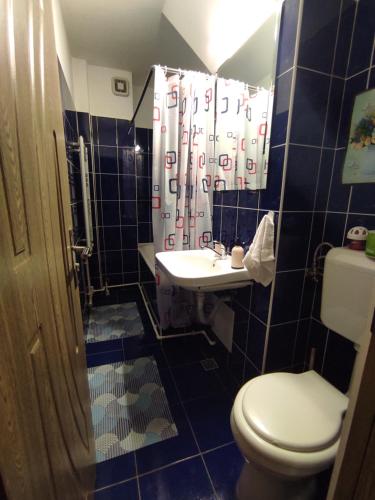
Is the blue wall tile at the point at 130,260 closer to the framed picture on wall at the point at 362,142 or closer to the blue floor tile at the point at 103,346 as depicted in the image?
the blue floor tile at the point at 103,346

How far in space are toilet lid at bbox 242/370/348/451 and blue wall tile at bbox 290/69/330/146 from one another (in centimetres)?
113

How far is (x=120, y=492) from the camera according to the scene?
3.49 feet

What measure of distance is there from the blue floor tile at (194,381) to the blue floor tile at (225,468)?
13.5 inches

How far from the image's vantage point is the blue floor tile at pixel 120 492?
1.05 m

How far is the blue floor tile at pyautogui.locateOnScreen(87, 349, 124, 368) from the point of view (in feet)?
6.01

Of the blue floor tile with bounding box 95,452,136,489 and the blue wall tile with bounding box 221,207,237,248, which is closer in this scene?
the blue floor tile with bounding box 95,452,136,489

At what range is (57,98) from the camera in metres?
0.81

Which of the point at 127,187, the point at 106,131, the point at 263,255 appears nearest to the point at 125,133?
the point at 106,131

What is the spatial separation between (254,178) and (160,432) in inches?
60.5

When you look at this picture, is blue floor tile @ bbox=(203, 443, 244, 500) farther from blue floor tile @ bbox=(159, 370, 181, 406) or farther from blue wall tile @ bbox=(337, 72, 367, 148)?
blue wall tile @ bbox=(337, 72, 367, 148)

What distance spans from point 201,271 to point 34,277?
45.7 inches

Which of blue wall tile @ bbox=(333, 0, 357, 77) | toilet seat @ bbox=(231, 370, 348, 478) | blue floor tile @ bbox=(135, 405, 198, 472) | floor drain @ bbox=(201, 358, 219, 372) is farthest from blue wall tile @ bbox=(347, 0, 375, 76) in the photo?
blue floor tile @ bbox=(135, 405, 198, 472)

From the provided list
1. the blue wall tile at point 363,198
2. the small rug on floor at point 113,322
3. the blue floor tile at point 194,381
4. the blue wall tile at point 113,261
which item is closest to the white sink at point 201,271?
the blue wall tile at point 363,198

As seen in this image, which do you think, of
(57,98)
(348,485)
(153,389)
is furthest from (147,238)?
(348,485)
